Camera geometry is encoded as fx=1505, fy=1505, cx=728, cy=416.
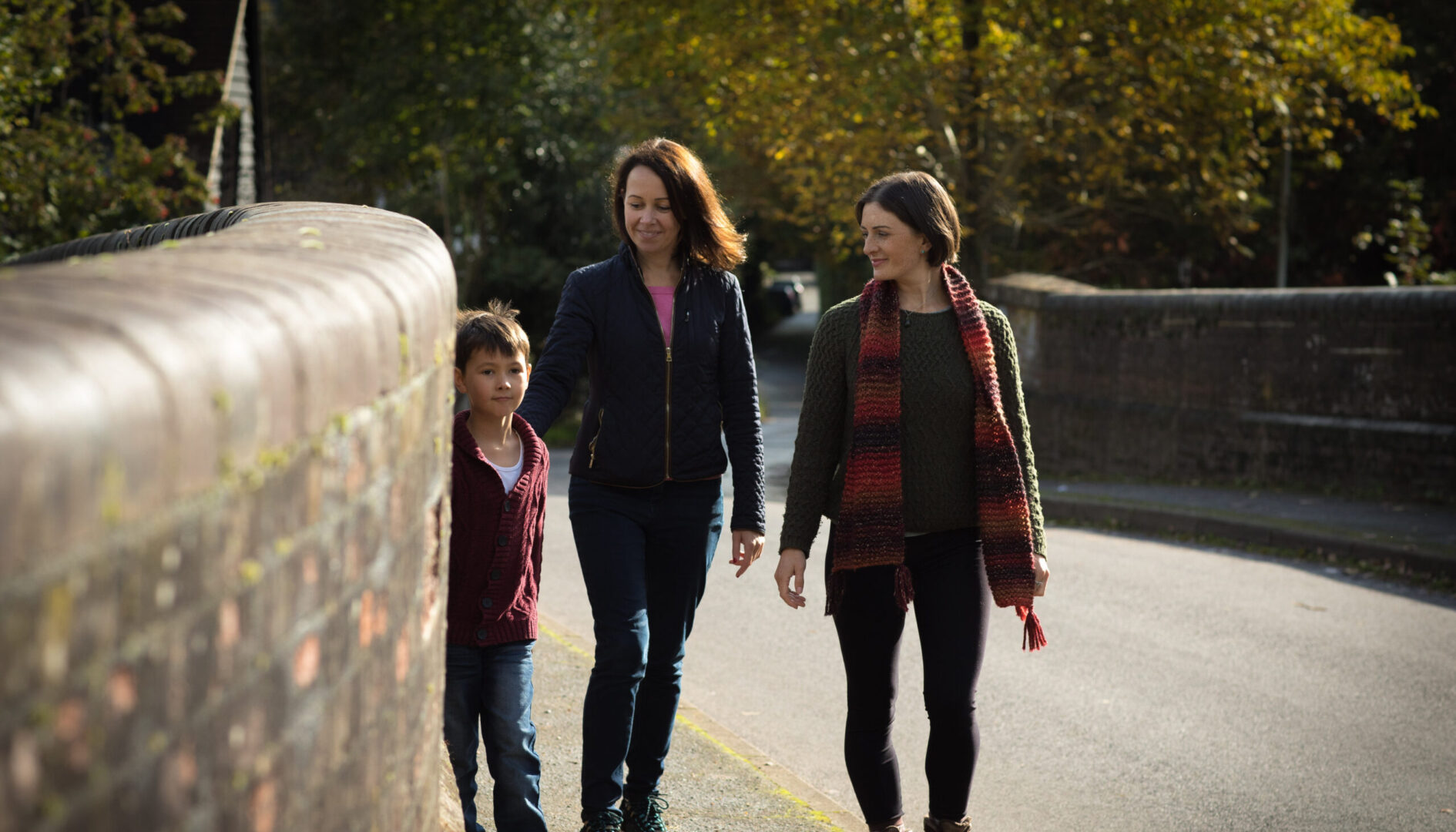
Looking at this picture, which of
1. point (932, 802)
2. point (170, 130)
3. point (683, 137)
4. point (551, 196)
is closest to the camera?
point (932, 802)

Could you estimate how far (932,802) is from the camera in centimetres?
401

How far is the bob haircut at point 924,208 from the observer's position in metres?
3.99

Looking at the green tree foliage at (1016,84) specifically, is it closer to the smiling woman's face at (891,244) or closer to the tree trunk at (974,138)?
the tree trunk at (974,138)

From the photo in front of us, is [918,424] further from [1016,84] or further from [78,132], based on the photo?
[1016,84]

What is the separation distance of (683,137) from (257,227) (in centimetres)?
2469

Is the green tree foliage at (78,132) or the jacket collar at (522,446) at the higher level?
the green tree foliage at (78,132)

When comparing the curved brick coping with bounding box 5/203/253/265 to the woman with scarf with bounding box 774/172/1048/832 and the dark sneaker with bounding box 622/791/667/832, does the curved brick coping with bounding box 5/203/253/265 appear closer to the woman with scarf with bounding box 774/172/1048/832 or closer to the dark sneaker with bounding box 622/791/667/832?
the woman with scarf with bounding box 774/172/1048/832

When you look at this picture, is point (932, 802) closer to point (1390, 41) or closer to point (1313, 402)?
point (1313, 402)

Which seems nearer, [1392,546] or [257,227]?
[257,227]

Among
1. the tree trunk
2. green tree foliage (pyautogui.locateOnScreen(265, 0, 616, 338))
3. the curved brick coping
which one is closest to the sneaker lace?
the curved brick coping

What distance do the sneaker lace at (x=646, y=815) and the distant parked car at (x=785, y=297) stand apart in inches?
1985

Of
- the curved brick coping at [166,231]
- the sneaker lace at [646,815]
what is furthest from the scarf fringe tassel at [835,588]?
the curved brick coping at [166,231]

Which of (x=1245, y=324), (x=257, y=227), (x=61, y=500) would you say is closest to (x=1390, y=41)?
(x=1245, y=324)

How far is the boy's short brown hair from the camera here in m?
3.93
